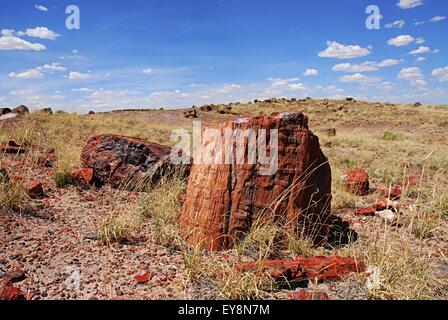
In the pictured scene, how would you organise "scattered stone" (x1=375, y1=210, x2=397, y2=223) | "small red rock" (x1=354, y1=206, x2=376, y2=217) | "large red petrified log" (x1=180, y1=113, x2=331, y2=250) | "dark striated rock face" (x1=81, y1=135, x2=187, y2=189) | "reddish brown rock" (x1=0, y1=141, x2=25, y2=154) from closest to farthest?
"large red petrified log" (x1=180, y1=113, x2=331, y2=250) → "scattered stone" (x1=375, y1=210, x2=397, y2=223) → "small red rock" (x1=354, y1=206, x2=376, y2=217) → "dark striated rock face" (x1=81, y1=135, x2=187, y2=189) → "reddish brown rock" (x1=0, y1=141, x2=25, y2=154)

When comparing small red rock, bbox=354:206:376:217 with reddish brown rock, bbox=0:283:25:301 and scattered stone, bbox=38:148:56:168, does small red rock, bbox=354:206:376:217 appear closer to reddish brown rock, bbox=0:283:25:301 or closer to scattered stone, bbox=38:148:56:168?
reddish brown rock, bbox=0:283:25:301

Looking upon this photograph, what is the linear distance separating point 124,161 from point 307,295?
4014 millimetres

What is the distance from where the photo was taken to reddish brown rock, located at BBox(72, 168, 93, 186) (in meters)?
5.97

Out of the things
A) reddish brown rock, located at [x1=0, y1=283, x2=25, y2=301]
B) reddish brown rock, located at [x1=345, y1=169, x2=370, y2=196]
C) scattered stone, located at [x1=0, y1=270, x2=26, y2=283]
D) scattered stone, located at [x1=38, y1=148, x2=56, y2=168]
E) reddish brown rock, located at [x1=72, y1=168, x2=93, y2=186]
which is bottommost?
scattered stone, located at [x1=0, y1=270, x2=26, y2=283]

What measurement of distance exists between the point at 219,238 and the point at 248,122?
1192mm

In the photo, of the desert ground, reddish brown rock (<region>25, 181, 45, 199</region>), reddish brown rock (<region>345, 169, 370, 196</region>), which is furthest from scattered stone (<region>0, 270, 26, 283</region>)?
reddish brown rock (<region>345, 169, 370, 196</region>)

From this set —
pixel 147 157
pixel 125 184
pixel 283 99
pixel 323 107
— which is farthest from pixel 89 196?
pixel 283 99

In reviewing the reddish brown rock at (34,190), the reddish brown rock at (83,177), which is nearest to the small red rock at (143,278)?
the reddish brown rock at (34,190)

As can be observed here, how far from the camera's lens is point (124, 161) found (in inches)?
244

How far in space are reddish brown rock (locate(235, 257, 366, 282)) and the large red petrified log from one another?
1.92 feet

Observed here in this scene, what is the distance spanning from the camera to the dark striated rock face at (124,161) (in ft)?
20.0

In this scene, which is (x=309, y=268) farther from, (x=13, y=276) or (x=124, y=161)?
(x=124, y=161)

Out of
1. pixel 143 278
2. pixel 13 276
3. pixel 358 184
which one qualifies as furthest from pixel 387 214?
pixel 13 276

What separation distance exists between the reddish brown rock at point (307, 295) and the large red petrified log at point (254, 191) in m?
0.94
